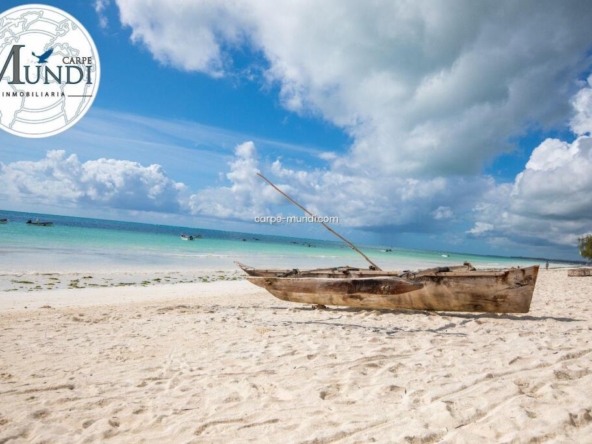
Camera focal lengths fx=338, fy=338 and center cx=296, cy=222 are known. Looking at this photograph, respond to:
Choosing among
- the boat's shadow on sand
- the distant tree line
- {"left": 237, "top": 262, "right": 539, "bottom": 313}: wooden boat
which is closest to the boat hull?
{"left": 237, "top": 262, "right": 539, "bottom": 313}: wooden boat

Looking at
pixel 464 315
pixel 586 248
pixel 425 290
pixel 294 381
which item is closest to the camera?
pixel 294 381

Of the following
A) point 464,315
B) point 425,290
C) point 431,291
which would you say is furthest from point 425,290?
point 464,315

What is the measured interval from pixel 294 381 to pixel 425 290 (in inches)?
185

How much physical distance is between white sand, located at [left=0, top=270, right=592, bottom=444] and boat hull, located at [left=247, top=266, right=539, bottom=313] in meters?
0.57

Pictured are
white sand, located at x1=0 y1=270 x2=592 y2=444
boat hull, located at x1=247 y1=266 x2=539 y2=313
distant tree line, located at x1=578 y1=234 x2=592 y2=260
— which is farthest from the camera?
distant tree line, located at x1=578 y1=234 x2=592 y2=260

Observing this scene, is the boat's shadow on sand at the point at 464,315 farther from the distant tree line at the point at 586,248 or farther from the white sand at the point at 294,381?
the distant tree line at the point at 586,248

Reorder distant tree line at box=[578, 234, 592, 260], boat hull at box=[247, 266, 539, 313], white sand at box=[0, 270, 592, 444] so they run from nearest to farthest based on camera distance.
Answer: white sand at box=[0, 270, 592, 444]
boat hull at box=[247, 266, 539, 313]
distant tree line at box=[578, 234, 592, 260]

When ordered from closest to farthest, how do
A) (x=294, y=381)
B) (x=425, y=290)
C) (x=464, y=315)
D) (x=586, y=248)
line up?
(x=294, y=381) < (x=464, y=315) < (x=425, y=290) < (x=586, y=248)

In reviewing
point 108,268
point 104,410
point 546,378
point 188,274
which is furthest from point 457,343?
Answer: point 108,268

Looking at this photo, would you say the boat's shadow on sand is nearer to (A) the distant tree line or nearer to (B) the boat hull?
(B) the boat hull

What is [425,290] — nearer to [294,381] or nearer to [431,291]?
[431,291]

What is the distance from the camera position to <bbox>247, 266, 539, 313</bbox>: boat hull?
6652 millimetres

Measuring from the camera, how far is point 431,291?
283 inches

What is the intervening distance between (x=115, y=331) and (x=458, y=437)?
5.29 metres
